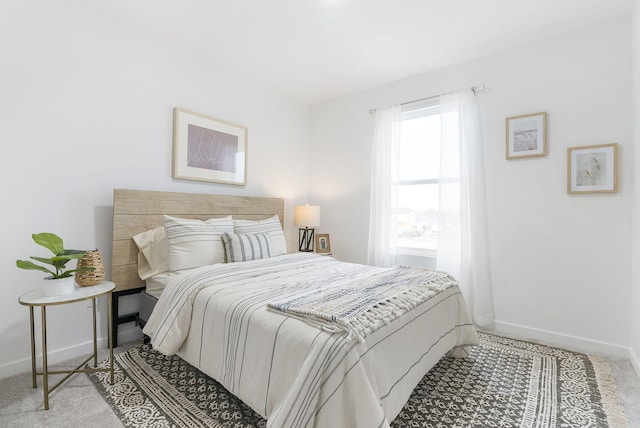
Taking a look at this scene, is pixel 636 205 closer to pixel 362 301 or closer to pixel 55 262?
pixel 362 301

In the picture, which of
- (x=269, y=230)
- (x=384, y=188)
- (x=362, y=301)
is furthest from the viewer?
(x=384, y=188)

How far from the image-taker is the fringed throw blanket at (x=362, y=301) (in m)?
1.32

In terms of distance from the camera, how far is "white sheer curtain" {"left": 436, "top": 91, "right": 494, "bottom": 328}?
2.91m

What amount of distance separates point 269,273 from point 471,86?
262cm

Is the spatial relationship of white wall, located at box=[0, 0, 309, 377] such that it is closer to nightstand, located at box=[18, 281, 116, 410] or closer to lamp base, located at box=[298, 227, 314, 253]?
nightstand, located at box=[18, 281, 116, 410]

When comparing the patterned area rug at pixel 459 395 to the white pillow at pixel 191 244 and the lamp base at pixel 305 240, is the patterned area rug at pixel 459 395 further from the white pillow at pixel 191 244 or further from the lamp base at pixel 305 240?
the lamp base at pixel 305 240

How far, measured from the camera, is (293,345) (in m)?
1.29

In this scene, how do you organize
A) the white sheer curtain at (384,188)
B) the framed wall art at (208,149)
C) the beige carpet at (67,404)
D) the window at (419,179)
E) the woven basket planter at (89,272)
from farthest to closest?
→ the white sheer curtain at (384,188), the window at (419,179), the framed wall art at (208,149), the woven basket planter at (89,272), the beige carpet at (67,404)

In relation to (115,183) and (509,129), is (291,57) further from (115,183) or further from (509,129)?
(509,129)

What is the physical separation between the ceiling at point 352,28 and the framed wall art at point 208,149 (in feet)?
2.12

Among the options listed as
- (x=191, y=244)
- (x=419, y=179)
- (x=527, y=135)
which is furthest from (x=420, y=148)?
(x=191, y=244)

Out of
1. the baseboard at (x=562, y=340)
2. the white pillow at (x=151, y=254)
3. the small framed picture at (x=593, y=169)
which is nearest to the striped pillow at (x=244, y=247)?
the white pillow at (x=151, y=254)

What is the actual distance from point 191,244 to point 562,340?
3.15 meters

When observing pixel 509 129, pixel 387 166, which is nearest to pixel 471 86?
pixel 509 129
